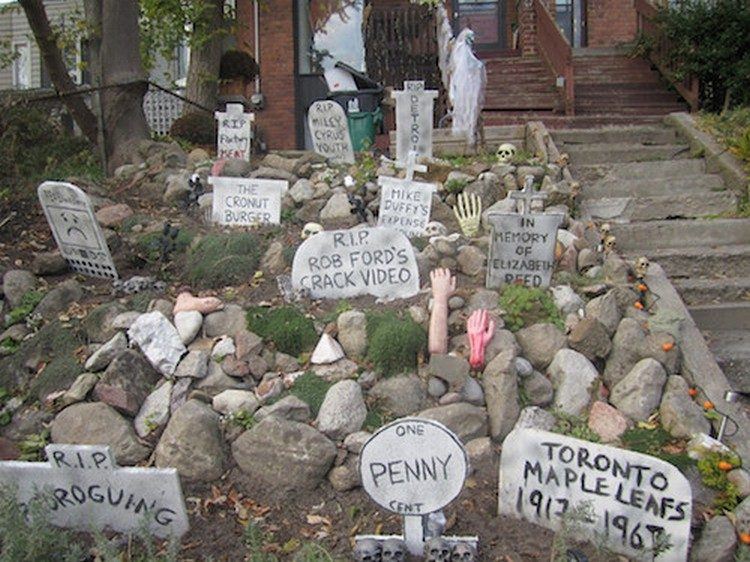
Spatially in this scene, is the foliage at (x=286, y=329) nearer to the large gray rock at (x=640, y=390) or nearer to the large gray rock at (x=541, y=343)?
the large gray rock at (x=541, y=343)

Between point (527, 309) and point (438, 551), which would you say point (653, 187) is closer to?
point (527, 309)

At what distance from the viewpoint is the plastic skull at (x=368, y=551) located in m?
3.77

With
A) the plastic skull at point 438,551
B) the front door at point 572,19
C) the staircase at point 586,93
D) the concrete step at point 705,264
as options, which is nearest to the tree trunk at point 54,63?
the staircase at point 586,93

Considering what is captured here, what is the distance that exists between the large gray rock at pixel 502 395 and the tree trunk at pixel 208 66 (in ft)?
29.2

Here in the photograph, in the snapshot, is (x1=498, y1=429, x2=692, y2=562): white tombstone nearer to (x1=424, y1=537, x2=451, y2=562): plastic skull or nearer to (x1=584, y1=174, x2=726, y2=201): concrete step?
(x1=424, y1=537, x2=451, y2=562): plastic skull

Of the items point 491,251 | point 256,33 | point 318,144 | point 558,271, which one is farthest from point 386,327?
point 256,33

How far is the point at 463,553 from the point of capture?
3.72 metres

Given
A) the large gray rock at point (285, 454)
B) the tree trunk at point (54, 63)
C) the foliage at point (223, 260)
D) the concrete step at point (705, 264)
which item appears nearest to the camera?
the large gray rock at point (285, 454)

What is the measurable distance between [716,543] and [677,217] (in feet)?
14.5

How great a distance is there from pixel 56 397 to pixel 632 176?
5.74 meters

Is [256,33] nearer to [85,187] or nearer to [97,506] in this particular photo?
[85,187]

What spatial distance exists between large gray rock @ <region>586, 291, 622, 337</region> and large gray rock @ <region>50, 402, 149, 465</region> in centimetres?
266

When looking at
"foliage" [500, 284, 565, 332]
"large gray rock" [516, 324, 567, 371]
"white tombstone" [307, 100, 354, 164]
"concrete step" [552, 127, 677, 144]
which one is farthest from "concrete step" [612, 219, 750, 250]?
"white tombstone" [307, 100, 354, 164]

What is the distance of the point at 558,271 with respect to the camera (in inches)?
232
